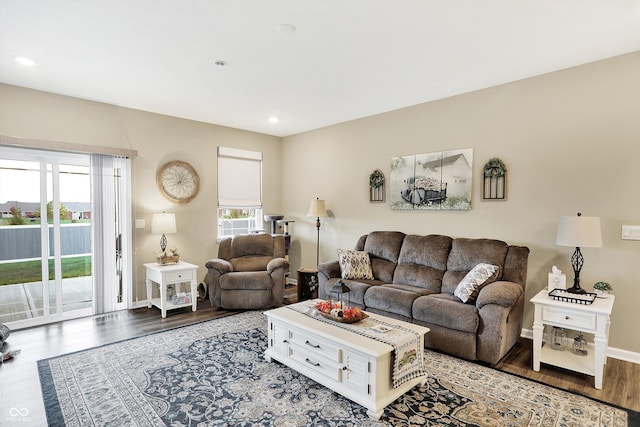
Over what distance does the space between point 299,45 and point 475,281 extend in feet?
8.91

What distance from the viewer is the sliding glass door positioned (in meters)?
3.81

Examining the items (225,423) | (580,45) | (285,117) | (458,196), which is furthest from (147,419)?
(580,45)

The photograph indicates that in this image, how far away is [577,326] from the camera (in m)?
2.72

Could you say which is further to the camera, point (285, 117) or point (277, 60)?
point (285, 117)

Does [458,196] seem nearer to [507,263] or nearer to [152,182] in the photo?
[507,263]

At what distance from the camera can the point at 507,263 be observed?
3459 millimetres

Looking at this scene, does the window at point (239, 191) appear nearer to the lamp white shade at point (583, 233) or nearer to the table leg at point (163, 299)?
the table leg at point (163, 299)

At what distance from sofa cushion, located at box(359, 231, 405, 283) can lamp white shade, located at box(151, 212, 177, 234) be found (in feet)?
8.78

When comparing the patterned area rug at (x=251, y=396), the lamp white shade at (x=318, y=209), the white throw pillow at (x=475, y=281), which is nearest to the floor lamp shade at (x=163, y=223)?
the patterned area rug at (x=251, y=396)

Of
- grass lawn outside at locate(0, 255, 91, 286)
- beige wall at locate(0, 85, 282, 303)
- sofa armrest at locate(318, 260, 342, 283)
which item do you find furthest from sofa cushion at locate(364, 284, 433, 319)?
grass lawn outside at locate(0, 255, 91, 286)

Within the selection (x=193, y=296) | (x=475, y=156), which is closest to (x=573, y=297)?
(x=475, y=156)

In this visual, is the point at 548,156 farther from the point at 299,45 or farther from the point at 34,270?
the point at 34,270

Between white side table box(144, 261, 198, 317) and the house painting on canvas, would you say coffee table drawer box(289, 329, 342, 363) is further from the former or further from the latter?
the house painting on canvas

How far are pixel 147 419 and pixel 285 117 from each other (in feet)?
13.4
